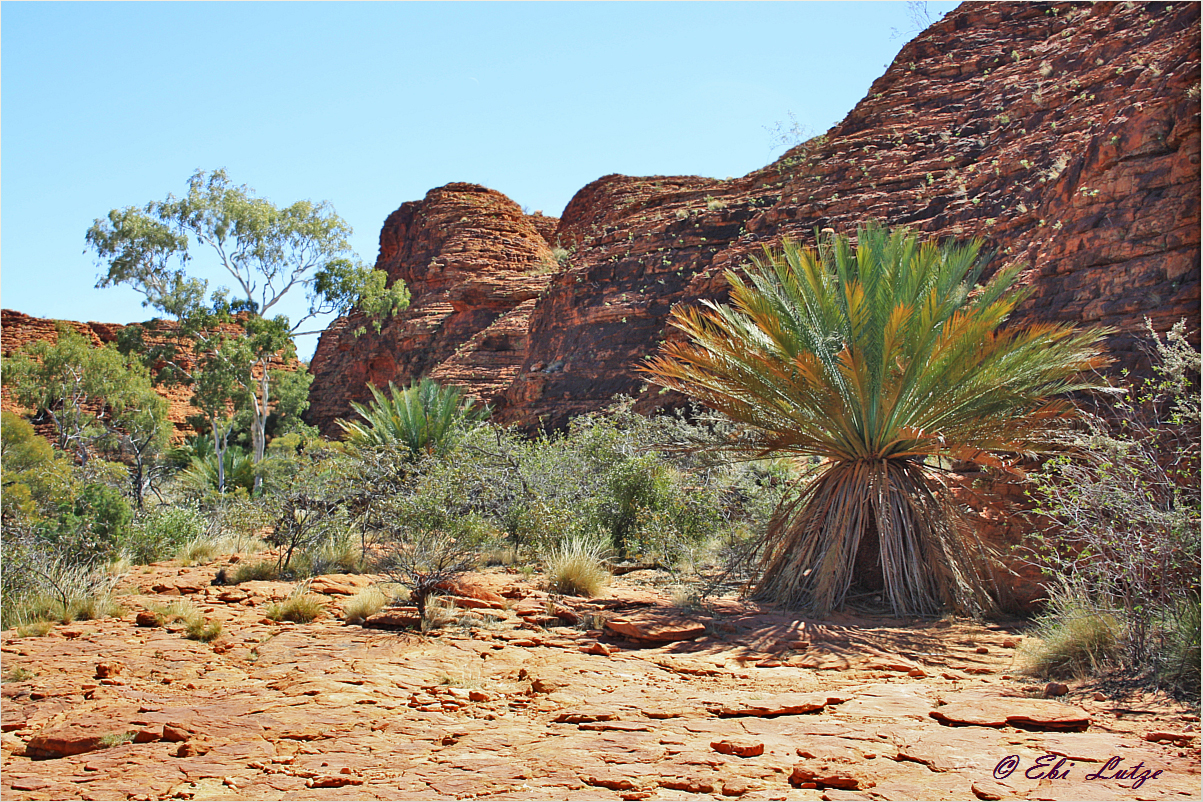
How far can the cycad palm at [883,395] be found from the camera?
21.6 ft

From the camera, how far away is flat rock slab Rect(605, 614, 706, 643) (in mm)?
6000

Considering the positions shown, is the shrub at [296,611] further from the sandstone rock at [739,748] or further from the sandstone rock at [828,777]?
the sandstone rock at [828,777]

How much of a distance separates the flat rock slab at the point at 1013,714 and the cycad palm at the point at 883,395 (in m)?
2.53

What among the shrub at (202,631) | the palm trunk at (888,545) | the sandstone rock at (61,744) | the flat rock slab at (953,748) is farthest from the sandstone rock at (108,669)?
the palm trunk at (888,545)

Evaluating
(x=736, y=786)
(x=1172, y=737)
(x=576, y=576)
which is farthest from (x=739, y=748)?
(x=576, y=576)

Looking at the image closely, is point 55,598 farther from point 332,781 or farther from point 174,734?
point 332,781

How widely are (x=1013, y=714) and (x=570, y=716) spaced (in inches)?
89.4

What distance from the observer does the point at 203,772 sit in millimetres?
3293

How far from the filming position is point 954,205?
1633 cm

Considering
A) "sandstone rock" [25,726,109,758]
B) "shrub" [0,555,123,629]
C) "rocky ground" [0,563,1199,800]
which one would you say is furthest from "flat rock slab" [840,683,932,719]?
"shrub" [0,555,123,629]

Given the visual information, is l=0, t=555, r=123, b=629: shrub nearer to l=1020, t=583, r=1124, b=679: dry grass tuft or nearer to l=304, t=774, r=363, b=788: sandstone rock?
l=304, t=774, r=363, b=788: sandstone rock

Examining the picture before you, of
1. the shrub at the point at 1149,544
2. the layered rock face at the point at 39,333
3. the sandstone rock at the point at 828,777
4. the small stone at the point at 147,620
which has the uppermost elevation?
the layered rock face at the point at 39,333

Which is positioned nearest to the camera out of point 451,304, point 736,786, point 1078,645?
point 736,786

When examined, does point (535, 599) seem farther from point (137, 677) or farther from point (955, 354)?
point (955, 354)
